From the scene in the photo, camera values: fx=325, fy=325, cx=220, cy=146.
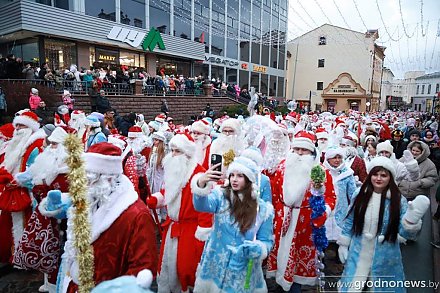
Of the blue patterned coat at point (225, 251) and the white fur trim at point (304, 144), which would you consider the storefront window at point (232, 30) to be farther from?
the blue patterned coat at point (225, 251)

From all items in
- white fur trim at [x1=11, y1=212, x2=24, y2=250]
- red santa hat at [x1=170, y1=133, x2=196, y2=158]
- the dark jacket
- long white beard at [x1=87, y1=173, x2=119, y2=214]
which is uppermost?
the dark jacket

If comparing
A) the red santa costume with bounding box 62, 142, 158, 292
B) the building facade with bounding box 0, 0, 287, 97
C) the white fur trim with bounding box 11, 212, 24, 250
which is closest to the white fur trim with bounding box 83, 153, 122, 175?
the red santa costume with bounding box 62, 142, 158, 292

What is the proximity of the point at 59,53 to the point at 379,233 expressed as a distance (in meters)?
21.6

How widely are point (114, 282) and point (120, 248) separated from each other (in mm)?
1080

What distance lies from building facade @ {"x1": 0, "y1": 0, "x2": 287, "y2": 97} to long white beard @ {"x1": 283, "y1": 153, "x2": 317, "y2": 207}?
18915mm

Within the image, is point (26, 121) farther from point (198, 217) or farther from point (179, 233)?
point (198, 217)

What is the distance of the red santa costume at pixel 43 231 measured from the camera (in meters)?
3.52

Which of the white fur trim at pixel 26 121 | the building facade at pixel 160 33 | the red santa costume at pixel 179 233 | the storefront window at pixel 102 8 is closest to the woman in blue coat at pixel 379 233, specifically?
the red santa costume at pixel 179 233

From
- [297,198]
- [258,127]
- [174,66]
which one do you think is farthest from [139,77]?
[297,198]

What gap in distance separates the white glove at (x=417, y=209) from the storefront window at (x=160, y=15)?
83.3 ft

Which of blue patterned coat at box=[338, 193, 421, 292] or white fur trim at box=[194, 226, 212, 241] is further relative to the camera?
white fur trim at box=[194, 226, 212, 241]

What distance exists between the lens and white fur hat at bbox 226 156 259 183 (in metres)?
2.98

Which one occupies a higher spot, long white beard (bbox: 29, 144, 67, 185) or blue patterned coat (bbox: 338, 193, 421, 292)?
long white beard (bbox: 29, 144, 67, 185)

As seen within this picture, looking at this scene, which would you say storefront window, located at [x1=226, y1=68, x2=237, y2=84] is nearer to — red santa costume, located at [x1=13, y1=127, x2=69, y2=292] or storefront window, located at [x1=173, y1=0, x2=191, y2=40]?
storefront window, located at [x1=173, y1=0, x2=191, y2=40]
